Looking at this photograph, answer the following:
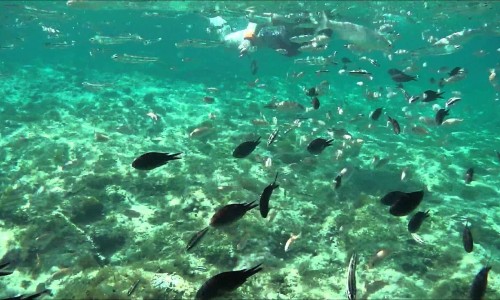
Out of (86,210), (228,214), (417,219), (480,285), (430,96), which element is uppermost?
(228,214)

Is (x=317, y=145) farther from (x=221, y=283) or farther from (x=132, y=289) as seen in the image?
(x=132, y=289)

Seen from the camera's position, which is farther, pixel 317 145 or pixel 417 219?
pixel 317 145

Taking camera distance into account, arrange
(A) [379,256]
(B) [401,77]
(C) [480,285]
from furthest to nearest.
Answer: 1. (B) [401,77]
2. (A) [379,256]
3. (C) [480,285]

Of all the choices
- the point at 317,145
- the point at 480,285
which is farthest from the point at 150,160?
the point at 480,285

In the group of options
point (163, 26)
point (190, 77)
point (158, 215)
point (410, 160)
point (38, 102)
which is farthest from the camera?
point (163, 26)

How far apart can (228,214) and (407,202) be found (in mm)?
2361

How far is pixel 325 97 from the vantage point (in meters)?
28.7

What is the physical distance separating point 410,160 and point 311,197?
25.2 ft

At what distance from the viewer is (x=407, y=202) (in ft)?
15.0

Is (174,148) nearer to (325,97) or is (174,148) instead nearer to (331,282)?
(331,282)

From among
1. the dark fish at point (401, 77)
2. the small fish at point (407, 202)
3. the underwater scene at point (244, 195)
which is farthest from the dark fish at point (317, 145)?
the dark fish at point (401, 77)

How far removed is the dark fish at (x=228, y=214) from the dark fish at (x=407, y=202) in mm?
1963

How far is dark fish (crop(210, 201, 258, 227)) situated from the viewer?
446 cm

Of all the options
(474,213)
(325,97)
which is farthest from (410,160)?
(325,97)
